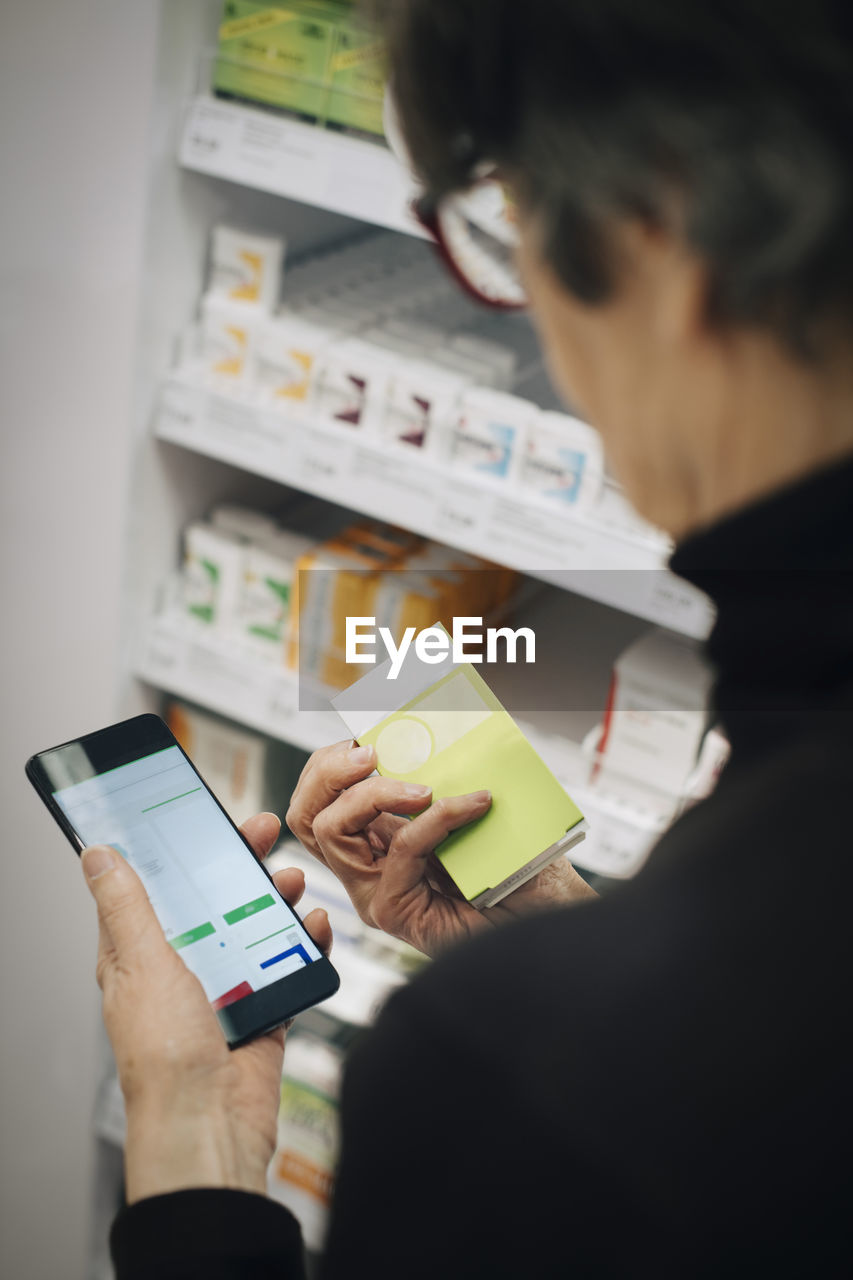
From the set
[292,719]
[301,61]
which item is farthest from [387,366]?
[292,719]

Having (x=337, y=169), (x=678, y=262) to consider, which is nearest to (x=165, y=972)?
(x=678, y=262)

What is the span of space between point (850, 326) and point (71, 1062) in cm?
172

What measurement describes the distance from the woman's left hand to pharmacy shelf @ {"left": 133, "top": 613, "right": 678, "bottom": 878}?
599 millimetres

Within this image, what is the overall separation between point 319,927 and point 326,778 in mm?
123

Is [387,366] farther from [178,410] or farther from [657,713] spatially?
[657,713]

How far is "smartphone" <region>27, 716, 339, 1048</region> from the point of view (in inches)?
33.4

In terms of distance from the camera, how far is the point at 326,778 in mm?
950

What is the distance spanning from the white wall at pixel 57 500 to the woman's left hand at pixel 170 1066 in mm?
801

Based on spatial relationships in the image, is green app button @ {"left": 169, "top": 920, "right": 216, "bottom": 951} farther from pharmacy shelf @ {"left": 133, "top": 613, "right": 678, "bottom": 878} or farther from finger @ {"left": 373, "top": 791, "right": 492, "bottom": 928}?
pharmacy shelf @ {"left": 133, "top": 613, "right": 678, "bottom": 878}

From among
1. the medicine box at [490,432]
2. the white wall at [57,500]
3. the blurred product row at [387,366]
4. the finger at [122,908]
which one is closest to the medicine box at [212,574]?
the white wall at [57,500]

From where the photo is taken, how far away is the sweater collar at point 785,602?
16.6 inches

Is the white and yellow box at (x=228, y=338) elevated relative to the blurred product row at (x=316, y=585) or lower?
elevated

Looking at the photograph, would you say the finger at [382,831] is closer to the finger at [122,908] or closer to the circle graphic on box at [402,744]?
the circle graphic on box at [402,744]

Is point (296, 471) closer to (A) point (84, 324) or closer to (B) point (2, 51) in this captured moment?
(A) point (84, 324)
